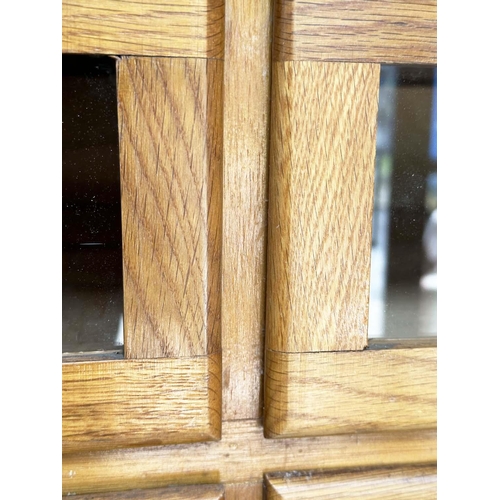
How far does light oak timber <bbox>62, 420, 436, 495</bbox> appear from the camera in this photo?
0.30m

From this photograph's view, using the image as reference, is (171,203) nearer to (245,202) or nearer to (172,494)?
(245,202)

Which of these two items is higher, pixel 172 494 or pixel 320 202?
pixel 320 202

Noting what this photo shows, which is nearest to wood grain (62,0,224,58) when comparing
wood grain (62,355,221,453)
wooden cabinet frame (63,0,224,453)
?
wooden cabinet frame (63,0,224,453)

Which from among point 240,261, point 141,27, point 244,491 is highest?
point 141,27

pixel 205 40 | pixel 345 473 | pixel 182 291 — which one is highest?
pixel 205 40

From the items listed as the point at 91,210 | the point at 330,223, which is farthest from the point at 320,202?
the point at 91,210

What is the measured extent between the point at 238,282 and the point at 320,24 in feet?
0.45

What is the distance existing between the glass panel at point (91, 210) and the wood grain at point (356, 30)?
88mm

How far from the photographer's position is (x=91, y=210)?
29cm

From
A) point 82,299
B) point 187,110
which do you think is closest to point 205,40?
point 187,110

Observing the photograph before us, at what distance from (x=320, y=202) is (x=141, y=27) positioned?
0.12 metres

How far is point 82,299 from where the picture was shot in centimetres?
29
